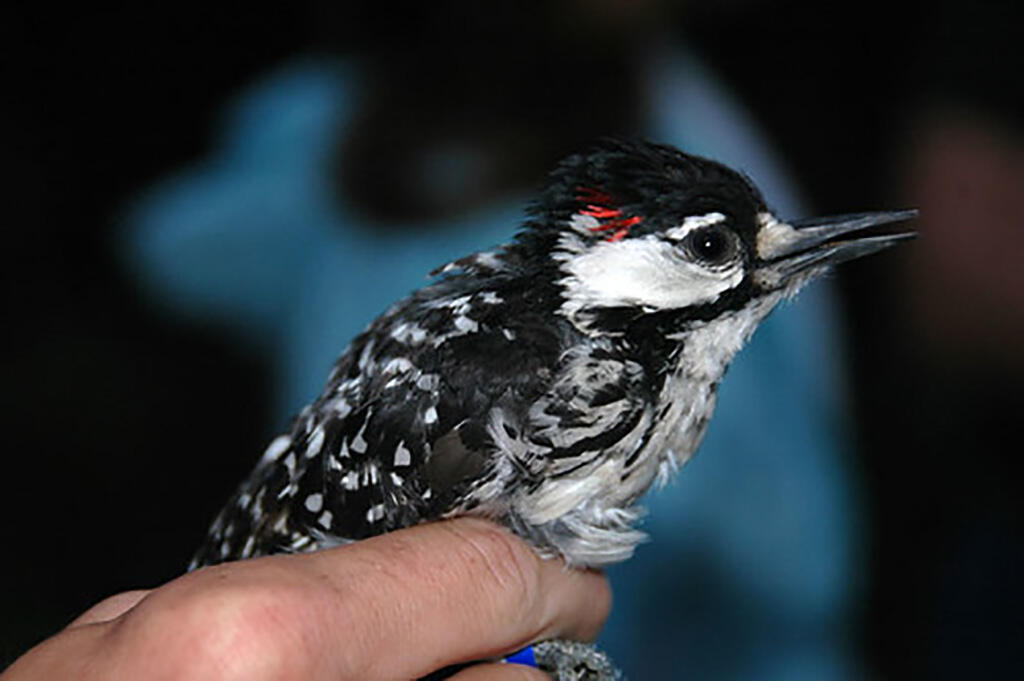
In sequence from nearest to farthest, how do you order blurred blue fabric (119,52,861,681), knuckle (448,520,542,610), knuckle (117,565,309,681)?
1. knuckle (117,565,309,681)
2. knuckle (448,520,542,610)
3. blurred blue fabric (119,52,861,681)

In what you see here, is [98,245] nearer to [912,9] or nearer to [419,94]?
[419,94]

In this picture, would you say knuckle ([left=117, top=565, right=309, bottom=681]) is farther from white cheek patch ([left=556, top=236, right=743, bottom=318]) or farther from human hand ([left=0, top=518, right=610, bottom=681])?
white cheek patch ([left=556, top=236, right=743, bottom=318])

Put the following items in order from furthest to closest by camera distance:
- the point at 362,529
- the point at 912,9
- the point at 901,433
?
1. the point at 901,433
2. the point at 912,9
3. the point at 362,529

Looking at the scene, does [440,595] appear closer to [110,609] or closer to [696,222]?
[110,609]

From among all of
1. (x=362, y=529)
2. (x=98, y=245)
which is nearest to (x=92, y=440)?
(x=98, y=245)

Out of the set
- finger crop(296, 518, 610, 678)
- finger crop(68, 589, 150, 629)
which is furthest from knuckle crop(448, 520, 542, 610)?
finger crop(68, 589, 150, 629)

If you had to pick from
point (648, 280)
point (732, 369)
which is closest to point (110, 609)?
point (648, 280)
